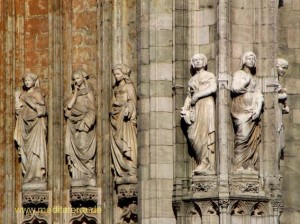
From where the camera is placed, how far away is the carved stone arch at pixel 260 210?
2861 cm

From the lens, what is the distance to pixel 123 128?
3009 centimetres

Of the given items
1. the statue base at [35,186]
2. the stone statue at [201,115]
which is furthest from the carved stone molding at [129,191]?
the statue base at [35,186]

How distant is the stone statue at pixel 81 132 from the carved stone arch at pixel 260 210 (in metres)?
3.36

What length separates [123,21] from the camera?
30547mm

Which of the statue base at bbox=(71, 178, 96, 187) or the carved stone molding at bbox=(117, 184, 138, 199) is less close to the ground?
the statue base at bbox=(71, 178, 96, 187)

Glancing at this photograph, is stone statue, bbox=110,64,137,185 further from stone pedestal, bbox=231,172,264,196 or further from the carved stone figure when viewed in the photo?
the carved stone figure

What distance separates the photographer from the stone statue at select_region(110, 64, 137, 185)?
30.0 m

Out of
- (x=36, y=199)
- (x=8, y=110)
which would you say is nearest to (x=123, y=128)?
(x=36, y=199)

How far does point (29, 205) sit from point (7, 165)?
842mm

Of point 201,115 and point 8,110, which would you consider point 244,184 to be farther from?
point 8,110

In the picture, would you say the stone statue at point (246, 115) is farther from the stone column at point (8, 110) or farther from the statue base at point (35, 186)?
the stone column at point (8, 110)

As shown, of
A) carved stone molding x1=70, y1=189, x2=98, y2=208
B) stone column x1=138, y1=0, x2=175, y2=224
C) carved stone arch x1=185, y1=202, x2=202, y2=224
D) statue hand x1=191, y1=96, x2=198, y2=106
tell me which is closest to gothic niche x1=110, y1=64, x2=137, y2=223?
stone column x1=138, y1=0, x2=175, y2=224

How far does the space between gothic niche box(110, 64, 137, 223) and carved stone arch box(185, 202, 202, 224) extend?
4.79 feet

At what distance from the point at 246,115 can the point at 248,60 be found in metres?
0.90
